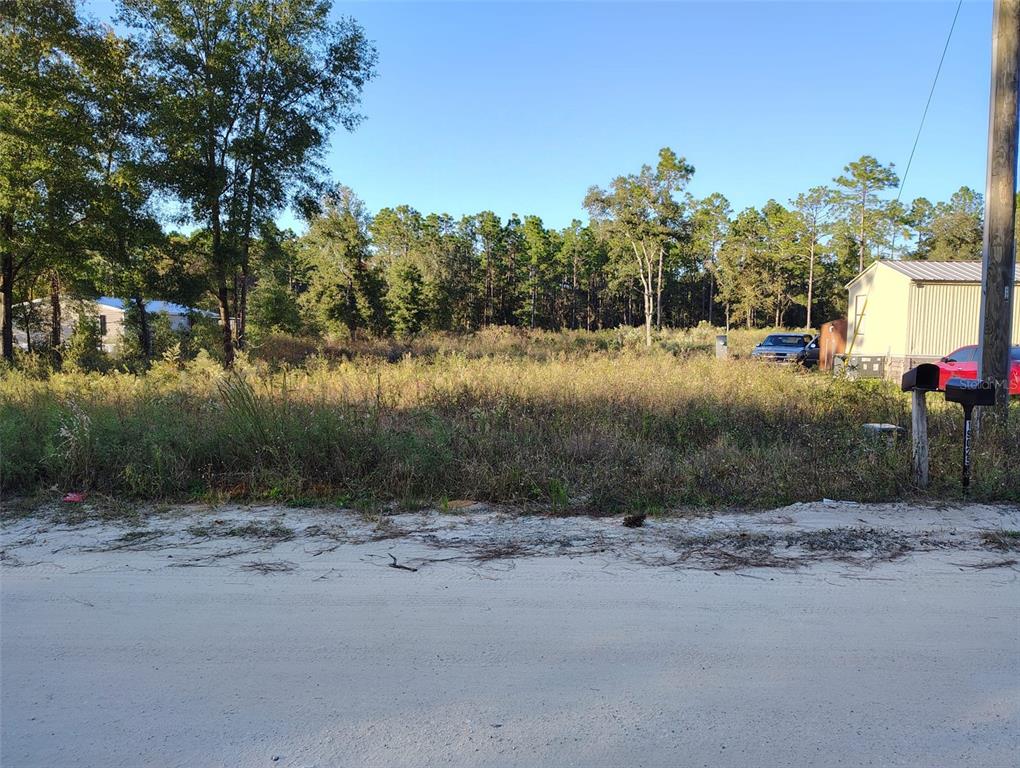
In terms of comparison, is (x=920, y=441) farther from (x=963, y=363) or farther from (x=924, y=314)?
(x=924, y=314)

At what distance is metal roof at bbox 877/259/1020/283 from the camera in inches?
729

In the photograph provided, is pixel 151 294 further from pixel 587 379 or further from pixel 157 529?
pixel 157 529

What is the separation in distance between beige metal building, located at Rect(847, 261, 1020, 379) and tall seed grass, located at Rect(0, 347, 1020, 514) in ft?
40.8

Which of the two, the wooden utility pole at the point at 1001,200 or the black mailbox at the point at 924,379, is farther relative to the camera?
the wooden utility pole at the point at 1001,200

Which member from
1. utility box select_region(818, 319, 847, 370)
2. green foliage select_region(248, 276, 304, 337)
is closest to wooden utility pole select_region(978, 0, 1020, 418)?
utility box select_region(818, 319, 847, 370)

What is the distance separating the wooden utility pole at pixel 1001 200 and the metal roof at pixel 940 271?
13704 mm

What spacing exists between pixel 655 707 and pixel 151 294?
23762 millimetres

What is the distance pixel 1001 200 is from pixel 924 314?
14149 millimetres

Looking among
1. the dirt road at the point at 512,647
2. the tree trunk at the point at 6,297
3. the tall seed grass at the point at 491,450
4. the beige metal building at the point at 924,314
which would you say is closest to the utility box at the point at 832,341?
the beige metal building at the point at 924,314

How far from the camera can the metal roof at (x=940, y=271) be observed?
18.5 m

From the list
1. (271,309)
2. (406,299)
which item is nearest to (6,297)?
(271,309)

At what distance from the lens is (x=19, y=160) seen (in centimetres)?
1750

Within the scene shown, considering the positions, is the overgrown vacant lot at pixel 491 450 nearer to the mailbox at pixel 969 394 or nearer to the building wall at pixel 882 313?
the mailbox at pixel 969 394

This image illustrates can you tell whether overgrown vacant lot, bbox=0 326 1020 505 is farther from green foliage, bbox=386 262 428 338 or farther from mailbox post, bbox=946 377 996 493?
green foliage, bbox=386 262 428 338
